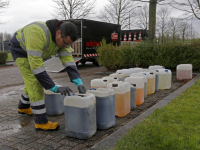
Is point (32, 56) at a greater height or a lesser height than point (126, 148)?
greater

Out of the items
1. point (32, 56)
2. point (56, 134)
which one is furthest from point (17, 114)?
point (32, 56)

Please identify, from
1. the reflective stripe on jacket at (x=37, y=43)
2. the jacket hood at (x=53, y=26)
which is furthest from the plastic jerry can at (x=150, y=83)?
the jacket hood at (x=53, y=26)

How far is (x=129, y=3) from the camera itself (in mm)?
27812

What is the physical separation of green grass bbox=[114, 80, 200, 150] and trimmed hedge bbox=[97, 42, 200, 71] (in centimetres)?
569

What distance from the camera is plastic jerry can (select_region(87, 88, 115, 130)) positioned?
335 centimetres

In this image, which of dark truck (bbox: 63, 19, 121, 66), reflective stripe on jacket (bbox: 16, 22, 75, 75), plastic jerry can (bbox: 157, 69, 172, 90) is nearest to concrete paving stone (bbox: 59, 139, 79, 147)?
reflective stripe on jacket (bbox: 16, 22, 75, 75)

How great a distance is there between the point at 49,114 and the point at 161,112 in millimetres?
2158

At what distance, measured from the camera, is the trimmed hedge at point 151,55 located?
30.3ft

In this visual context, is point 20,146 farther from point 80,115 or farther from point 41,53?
point 41,53

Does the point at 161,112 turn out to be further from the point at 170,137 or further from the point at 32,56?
the point at 32,56

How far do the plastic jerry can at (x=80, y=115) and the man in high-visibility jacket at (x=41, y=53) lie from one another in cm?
19

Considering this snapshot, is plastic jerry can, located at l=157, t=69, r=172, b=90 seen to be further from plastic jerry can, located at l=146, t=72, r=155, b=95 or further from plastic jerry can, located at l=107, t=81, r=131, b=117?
plastic jerry can, located at l=107, t=81, r=131, b=117

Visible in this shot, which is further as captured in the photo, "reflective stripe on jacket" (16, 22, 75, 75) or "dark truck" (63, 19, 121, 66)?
"dark truck" (63, 19, 121, 66)

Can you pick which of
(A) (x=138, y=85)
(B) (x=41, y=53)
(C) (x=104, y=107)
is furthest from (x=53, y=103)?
(A) (x=138, y=85)
